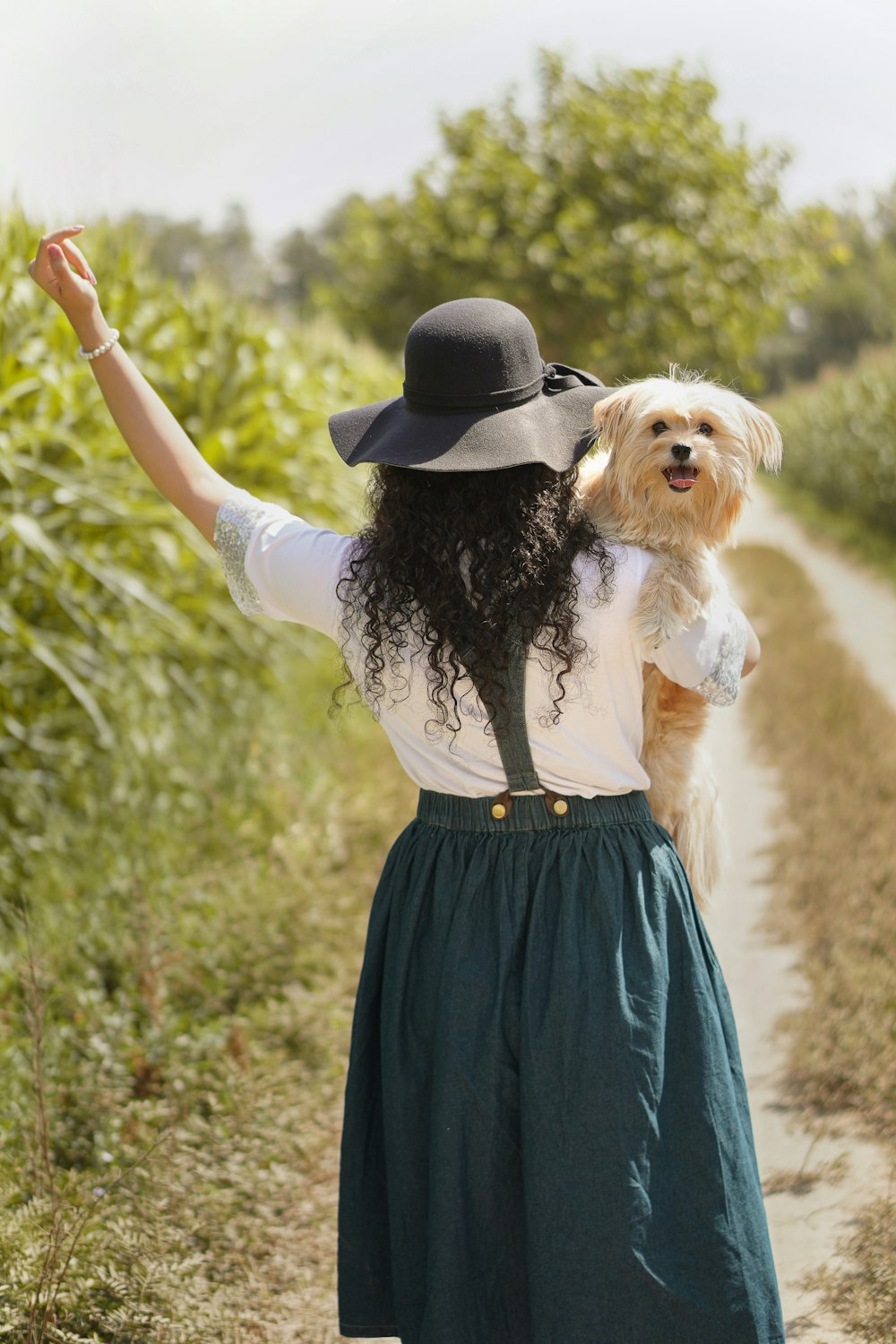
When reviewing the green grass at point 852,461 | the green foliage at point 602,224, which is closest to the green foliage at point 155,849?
the green foliage at point 602,224

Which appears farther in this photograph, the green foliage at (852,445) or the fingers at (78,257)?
the green foliage at (852,445)

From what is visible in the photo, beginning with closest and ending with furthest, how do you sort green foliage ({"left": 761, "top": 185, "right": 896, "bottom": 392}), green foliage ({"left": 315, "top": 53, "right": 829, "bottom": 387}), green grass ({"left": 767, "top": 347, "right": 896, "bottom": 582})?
1. green foliage ({"left": 315, "top": 53, "right": 829, "bottom": 387})
2. green grass ({"left": 767, "top": 347, "right": 896, "bottom": 582})
3. green foliage ({"left": 761, "top": 185, "right": 896, "bottom": 392})

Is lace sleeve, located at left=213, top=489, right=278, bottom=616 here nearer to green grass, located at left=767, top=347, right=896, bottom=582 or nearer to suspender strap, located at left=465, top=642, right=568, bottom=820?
suspender strap, located at left=465, top=642, right=568, bottom=820

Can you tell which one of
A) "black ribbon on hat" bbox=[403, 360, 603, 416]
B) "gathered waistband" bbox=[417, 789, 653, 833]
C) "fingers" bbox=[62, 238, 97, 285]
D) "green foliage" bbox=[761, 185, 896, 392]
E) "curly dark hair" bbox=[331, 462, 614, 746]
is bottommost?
"gathered waistband" bbox=[417, 789, 653, 833]

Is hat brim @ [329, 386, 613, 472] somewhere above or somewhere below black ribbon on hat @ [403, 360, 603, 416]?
below

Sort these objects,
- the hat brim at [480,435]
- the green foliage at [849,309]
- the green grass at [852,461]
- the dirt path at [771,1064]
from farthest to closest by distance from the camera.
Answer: the green foliage at [849,309], the green grass at [852,461], the dirt path at [771,1064], the hat brim at [480,435]

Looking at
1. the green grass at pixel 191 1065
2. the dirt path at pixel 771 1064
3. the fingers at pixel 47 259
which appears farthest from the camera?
the dirt path at pixel 771 1064

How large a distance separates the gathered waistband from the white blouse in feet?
0.08

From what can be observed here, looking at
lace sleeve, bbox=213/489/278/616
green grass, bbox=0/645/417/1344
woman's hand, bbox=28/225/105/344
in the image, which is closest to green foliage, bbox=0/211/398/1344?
green grass, bbox=0/645/417/1344

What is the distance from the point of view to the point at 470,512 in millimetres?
1701

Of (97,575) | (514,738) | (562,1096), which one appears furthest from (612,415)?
(97,575)

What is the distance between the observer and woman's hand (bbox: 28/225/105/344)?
6.07ft

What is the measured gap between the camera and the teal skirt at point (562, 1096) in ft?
5.49

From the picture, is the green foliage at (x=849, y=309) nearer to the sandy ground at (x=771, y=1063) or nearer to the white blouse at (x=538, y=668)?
the sandy ground at (x=771, y=1063)
